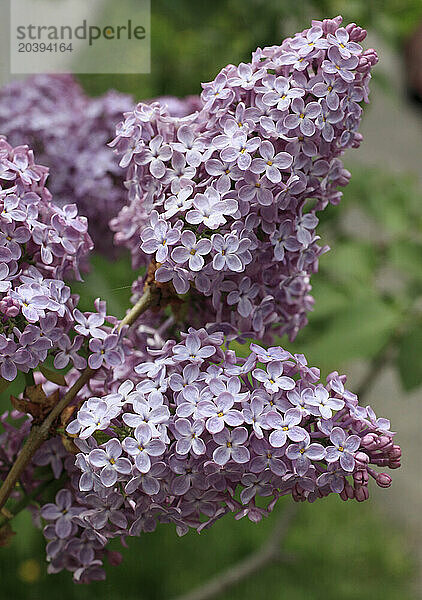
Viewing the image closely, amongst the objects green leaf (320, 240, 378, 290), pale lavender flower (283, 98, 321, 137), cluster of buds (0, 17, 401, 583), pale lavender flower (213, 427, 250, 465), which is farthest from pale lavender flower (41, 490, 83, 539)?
green leaf (320, 240, 378, 290)

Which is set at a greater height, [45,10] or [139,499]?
[45,10]

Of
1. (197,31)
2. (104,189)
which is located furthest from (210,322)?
(197,31)

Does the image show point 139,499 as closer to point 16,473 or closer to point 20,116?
point 16,473

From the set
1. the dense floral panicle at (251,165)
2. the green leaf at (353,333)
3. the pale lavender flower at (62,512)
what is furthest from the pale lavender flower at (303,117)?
the green leaf at (353,333)

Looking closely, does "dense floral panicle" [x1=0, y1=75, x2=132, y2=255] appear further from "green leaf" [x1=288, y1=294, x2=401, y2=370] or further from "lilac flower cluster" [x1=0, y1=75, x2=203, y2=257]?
"green leaf" [x1=288, y1=294, x2=401, y2=370]

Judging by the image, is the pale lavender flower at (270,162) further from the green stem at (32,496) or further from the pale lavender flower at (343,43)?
the green stem at (32,496)

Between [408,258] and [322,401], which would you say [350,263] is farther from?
[322,401]
